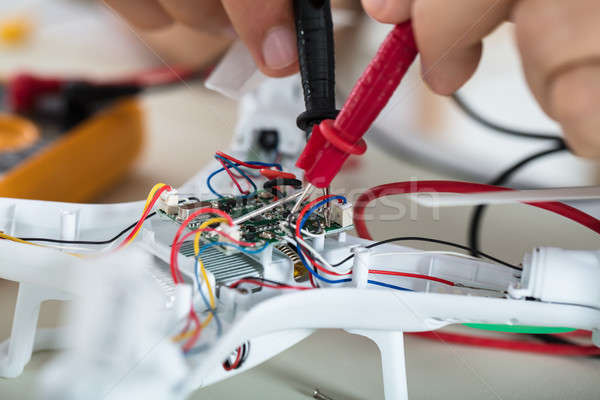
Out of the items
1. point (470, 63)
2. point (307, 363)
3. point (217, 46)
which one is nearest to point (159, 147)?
point (217, 46)

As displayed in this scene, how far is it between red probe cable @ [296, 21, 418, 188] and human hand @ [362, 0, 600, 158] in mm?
13

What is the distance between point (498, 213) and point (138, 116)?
700 millimetres

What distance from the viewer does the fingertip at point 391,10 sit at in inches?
14.3

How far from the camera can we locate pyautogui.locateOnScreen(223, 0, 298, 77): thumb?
53cm

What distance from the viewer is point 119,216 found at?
0.54m

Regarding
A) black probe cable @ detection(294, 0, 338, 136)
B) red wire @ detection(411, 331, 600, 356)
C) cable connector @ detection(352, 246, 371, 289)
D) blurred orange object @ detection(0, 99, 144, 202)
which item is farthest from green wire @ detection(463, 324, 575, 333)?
blurred orange object @ detection(0, 99, 144, 202)

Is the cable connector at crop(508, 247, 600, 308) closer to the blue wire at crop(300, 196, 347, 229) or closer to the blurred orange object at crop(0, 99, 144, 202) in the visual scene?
the blue wire at crop(300, 196, 347, 229)

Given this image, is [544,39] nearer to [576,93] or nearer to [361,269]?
[576,93]

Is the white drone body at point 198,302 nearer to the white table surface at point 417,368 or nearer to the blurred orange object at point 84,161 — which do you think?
the white table surface at point 417,368

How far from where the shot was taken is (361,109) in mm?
398

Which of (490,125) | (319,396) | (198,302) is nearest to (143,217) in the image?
(198,302)

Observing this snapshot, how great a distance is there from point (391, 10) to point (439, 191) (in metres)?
0.23

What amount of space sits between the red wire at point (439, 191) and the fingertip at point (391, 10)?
190mm

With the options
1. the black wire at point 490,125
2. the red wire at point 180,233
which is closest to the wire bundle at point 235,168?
the red wire at point 180,233
